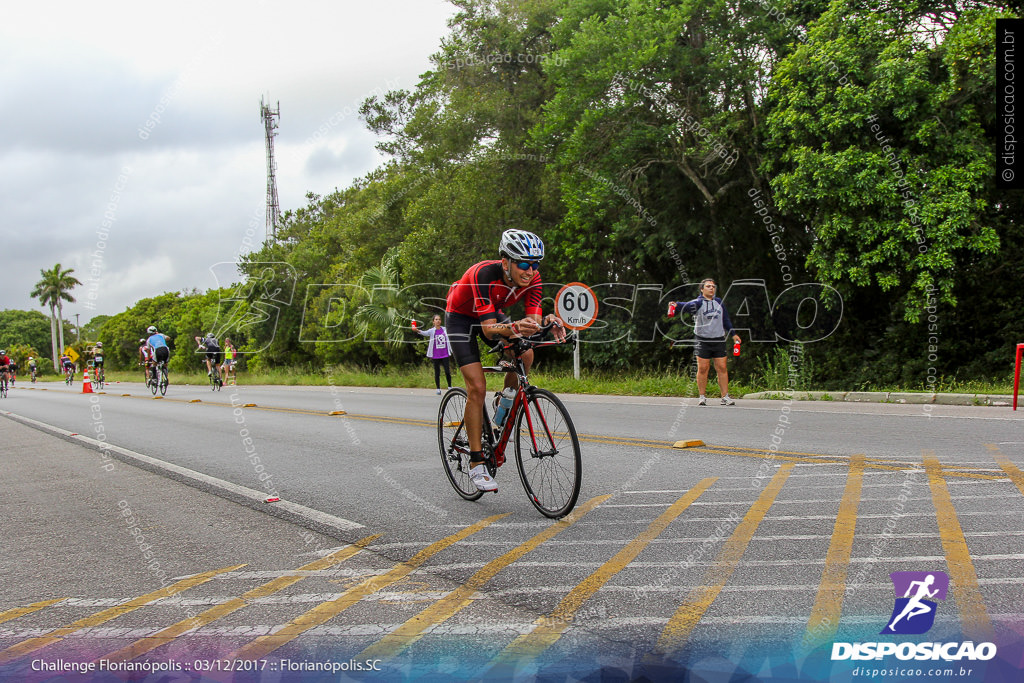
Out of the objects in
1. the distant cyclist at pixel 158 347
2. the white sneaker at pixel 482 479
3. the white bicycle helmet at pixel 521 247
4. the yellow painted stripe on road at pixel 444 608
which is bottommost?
the yellow painted stripe on road at pixel 444 608

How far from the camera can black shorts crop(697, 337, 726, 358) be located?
1259 centimetres

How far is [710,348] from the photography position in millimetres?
12672

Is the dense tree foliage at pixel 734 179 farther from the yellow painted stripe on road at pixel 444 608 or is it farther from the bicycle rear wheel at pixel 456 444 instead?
the yellow painted stripe on road at pixel 444 608

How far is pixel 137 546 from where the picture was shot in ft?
15.5

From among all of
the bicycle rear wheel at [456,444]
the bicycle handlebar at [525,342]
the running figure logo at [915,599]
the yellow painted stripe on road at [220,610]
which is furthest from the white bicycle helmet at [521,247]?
the running figure logo at [915,599]

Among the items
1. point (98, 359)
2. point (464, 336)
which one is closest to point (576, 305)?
point (464, 336)

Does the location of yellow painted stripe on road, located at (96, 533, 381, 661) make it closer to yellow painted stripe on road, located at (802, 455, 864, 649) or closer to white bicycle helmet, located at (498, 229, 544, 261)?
white bicycle helmet, located at (498, 229, 544, 261)

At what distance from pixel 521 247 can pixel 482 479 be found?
5.53 feet

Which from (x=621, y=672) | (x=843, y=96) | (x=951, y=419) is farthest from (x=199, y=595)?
(x=843, y=96)

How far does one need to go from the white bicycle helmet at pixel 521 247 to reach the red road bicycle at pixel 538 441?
0.50 metres

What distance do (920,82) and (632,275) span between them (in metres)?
10.3

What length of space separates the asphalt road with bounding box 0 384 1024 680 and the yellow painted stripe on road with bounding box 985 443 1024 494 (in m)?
0.04

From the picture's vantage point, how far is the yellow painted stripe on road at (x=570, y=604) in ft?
9.39

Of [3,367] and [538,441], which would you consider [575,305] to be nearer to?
[538,441]
